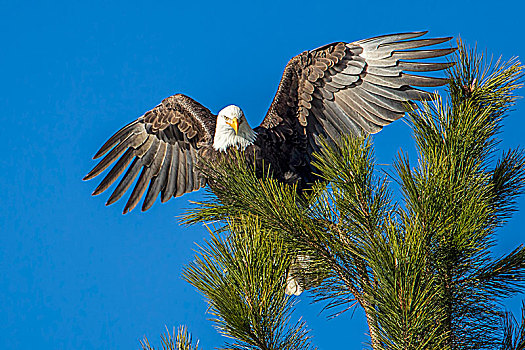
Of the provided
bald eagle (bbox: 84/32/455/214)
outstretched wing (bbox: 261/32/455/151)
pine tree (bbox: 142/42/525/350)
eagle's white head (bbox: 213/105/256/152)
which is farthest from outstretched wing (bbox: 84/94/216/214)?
pine tree (bbox: 142/42/525/350)

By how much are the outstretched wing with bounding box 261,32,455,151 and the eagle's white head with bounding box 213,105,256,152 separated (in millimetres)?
250

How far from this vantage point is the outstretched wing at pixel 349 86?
5.02 m

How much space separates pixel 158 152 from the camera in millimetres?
6145

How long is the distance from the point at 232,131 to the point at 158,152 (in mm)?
1299

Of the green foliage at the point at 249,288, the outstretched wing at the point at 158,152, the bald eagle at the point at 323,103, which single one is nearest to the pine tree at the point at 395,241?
the green foliage at the point at 249,288

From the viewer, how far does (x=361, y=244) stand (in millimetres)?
2525

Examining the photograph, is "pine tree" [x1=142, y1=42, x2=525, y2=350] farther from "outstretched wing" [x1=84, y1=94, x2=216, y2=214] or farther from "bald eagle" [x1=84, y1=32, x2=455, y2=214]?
"outstretched wing" [x1=84, y1=94, x2=216, y2=214]

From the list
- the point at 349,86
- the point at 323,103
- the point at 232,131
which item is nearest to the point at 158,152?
the point at 232,131

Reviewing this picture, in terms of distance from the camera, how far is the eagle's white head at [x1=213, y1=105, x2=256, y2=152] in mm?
5016

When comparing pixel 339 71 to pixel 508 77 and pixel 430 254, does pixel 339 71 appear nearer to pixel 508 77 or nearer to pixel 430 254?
pixel 508 77

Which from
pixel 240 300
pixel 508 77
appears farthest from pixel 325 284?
pixel 508 77

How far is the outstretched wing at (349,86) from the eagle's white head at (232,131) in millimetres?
250

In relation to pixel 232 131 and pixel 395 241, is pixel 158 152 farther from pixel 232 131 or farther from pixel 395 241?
pixel 395 241

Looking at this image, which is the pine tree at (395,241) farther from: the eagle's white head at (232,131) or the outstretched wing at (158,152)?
the outstretched wing at (158,152)
